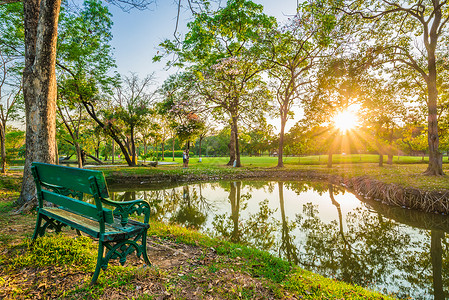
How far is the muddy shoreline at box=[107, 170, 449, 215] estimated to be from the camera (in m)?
7.44

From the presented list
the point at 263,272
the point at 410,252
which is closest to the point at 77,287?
the point at 263,272

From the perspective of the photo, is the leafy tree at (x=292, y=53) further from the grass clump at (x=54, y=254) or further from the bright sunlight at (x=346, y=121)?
the grass clump at (x=54, y=254)

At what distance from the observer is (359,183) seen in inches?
453

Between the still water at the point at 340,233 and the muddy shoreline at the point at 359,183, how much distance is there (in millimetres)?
489

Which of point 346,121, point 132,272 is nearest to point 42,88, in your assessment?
point 132,272

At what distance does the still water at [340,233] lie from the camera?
3857 mm

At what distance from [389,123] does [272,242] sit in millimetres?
19469

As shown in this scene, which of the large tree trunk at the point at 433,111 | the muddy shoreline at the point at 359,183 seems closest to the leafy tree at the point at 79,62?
the muddy shoreline at the point at 359,183

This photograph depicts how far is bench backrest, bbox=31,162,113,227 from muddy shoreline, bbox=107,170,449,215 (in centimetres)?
1022

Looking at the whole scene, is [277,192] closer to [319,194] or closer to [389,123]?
[319,194]

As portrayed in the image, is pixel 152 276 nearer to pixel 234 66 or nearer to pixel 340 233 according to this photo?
pixel 340 233

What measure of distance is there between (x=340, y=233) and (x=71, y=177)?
6500 millimetres

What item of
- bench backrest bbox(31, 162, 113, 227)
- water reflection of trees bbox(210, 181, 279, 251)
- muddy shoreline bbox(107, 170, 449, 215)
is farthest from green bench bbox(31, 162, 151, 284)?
muddy shoreline bbox(107, 170, 449, 215)

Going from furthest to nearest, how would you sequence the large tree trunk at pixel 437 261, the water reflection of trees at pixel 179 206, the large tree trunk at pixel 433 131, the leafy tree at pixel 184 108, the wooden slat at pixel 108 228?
the leafy tree at pixel 184 108 → the large tree trunk at pixel 433 131 → the water reflection of trees at pixel 179 206 → the large tree trunk at pixel 437 261 → the wooden slat at pixel 108 228
